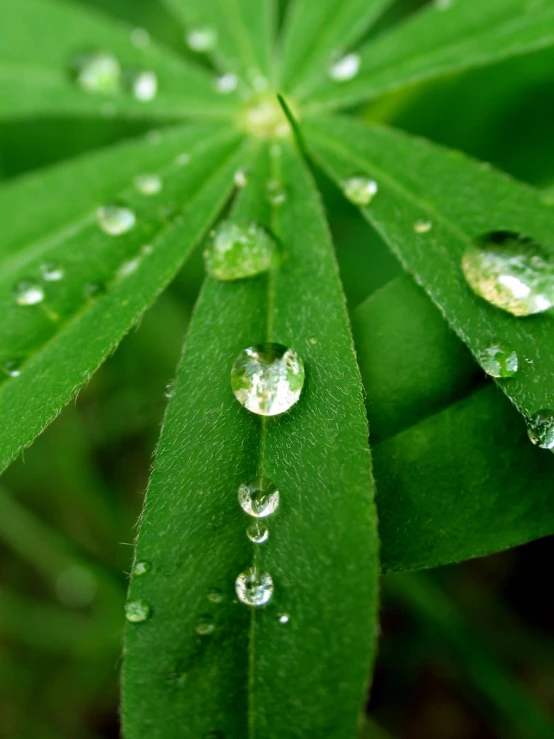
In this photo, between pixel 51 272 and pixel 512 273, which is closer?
pixel 512 273

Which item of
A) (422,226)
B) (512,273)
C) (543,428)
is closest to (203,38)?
(422,226)

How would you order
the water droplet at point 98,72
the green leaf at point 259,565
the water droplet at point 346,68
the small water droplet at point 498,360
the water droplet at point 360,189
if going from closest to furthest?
the green leaf at point 259,565
the small water droplet at point 498,360
the water droplet at point 360,189
the water droplet at point 346,68
the water droplet at point 98,72

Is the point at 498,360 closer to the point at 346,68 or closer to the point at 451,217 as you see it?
the point at 451,217

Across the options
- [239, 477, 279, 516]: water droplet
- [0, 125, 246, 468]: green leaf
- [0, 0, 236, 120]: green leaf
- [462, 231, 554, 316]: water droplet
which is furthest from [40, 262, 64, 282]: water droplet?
[462, 231, 554, 316]: water droplet

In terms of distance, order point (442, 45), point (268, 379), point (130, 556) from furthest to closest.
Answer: point (130, 556) < point (442, 45) < point (268, 379)

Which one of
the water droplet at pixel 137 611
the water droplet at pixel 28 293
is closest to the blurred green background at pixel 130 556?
the water droplet at pixel 28 293

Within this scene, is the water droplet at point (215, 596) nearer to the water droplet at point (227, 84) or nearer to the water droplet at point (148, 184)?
the water droplet at point (148, 184)

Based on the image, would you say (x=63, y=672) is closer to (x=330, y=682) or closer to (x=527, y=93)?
(x=330, y=682)
